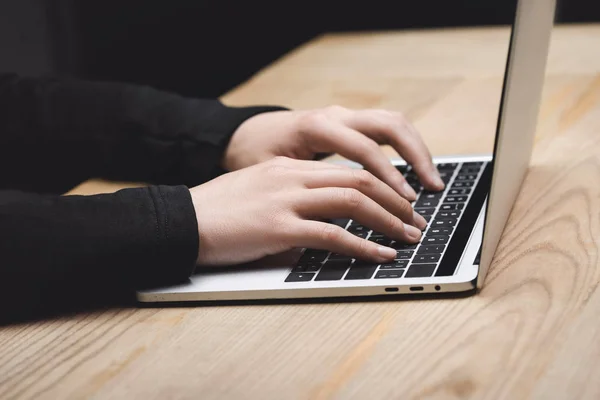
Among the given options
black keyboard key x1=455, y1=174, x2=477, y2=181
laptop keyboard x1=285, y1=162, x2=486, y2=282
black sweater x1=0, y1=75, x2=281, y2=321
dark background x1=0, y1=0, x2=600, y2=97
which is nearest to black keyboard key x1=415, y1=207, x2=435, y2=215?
laptop keyboard x1=285, y1=162, x2=486, y2=282

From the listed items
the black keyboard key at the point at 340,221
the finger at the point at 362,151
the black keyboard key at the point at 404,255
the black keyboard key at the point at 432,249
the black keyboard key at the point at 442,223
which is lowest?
the black keyboard key at the point at 340,221

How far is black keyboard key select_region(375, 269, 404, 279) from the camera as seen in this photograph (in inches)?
30.8

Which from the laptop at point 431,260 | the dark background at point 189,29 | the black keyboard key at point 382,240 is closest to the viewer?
the laptop at point 431,260

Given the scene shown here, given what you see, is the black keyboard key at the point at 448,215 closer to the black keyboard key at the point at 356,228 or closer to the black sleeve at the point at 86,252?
the black keyboard key at the point at 356,228

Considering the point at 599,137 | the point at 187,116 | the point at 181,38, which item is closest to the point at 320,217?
the point at 187,116

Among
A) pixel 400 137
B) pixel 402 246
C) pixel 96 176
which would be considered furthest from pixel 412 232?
pixel 96 176

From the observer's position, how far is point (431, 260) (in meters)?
0.80

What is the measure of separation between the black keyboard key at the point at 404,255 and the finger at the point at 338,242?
0.01 meters

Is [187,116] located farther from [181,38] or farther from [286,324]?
[181,38]

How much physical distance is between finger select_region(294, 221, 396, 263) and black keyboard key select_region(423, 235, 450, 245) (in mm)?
56

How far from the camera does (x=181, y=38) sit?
2648 mm

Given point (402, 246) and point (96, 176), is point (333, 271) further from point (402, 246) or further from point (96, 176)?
point (96, 176)

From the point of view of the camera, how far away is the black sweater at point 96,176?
31.8 inches

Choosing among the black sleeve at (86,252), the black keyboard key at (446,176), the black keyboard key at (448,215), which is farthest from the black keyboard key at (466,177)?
the black sleeve at (86,252)
